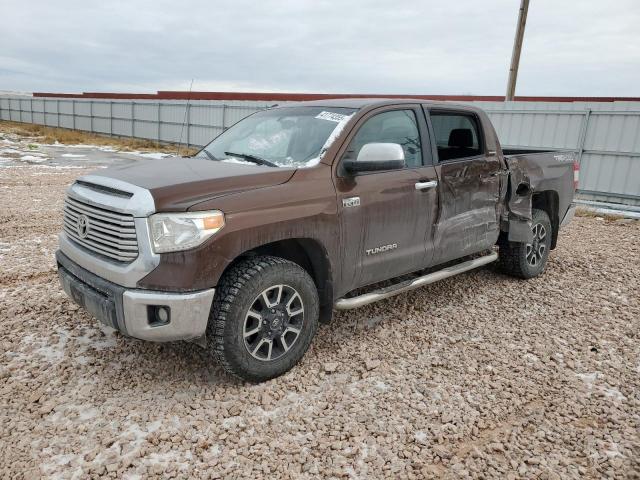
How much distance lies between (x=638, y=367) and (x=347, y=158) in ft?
8.47

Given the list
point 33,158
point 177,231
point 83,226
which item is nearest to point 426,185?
point 177,231

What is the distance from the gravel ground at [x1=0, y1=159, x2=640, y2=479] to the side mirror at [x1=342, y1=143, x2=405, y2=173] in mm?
1366

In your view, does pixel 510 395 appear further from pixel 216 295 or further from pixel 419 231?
pixel 216 295

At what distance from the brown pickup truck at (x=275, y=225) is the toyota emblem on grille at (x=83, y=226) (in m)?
0.01

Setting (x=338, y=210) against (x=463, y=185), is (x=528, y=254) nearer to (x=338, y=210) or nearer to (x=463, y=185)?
(x=463, y=185)

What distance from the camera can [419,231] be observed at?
3822 mm

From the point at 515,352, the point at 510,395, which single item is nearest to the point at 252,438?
the point at 510,395

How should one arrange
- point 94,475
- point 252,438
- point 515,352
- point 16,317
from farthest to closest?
1. point 16,317
2. point 515,352
3. point 252,438
4. point 94,475

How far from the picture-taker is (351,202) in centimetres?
333

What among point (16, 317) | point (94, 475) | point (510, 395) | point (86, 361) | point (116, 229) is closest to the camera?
point (94, 475)

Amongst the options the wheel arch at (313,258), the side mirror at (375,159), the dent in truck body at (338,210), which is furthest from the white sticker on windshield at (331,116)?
the wheel arch at (313,258)

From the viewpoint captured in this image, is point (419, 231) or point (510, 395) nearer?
point (510, 395)

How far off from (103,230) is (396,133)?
2275mm

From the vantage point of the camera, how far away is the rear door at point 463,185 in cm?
404
